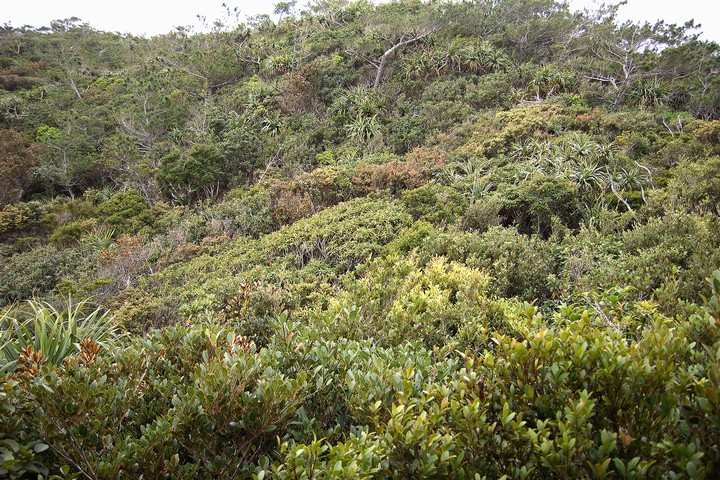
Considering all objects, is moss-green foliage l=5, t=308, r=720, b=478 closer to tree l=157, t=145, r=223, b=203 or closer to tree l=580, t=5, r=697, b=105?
tree l=157, t=145, r=223, b=203

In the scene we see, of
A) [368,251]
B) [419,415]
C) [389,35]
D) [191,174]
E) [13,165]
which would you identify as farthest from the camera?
[389,35]

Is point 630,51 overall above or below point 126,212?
above

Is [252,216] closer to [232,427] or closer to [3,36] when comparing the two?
[232,427]

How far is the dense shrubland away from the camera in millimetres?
1772

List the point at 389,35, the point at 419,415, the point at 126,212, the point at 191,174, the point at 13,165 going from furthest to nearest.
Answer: the point at 389,35 < the point at 13,165 < the point at 191,174 < the point at 126,212 < the point at 419,415

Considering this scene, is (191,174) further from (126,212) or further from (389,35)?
(389,35)

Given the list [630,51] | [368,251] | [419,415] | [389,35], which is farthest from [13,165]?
[630,51]

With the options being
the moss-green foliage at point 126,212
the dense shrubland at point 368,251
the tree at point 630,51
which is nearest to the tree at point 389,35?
the dense shrubland at point 368,251

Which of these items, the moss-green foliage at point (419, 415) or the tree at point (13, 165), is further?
the tree at point (13, 165)

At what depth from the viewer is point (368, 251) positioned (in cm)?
772

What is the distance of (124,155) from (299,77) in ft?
30.1

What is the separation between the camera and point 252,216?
12102 mm

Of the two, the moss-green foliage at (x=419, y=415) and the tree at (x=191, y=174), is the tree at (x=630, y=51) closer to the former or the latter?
the tree at (x=191, y=174)

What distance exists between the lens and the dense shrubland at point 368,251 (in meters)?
1.77
